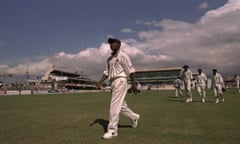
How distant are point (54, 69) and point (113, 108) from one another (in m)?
91.0

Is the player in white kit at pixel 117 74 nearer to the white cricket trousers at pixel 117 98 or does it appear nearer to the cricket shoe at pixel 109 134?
the white cricket trousers at pixel 117 98

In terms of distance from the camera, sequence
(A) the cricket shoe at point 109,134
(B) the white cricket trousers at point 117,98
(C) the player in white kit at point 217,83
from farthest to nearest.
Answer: (C) the player in white kit at point 217,83
(B) the white cricket trousers at point 117,98
(A) the cricket shoe at point 109,134

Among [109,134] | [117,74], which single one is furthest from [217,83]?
[109,134]

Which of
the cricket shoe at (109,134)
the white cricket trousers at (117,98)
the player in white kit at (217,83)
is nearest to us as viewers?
the cricket shoe at (109,134)

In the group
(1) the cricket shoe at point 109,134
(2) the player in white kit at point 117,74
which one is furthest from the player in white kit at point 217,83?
(1) the cricket shoe at point 109,134

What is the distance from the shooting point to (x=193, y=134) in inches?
184

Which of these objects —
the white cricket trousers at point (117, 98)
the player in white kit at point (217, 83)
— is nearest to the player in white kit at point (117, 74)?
the white cricket trousers at point (117, 98)

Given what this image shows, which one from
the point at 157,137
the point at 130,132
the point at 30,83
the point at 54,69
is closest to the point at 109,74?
the point at 130,132

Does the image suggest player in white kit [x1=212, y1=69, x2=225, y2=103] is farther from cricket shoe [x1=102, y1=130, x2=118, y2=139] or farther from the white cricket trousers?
cricket shoe [x1=102, y1=130, x2=118, y2=139]

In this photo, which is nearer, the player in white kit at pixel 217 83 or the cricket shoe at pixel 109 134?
the cricket shoe at pixel 109 134

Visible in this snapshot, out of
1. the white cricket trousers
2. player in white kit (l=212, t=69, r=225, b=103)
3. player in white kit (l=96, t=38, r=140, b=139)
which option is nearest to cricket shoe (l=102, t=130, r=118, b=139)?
the white cricket trousers

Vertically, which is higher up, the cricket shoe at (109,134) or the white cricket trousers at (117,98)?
the white cricket trousers at (117,98)

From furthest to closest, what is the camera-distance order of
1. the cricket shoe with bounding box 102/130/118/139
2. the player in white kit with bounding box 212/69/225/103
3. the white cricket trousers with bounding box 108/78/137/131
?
1. the player in white kit with bounding box 212/69/225/103
2. the white cricket trousers with bounding box 108/78/137/131
3. the cricket shoe with bounding box 102/130/118/139

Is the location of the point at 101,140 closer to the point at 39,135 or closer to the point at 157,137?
the point at 157,137
